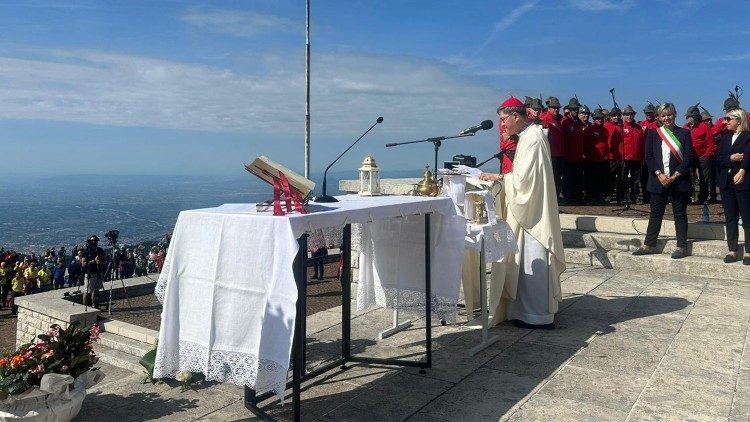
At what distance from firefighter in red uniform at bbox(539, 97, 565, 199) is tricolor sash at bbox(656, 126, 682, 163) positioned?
336 cm

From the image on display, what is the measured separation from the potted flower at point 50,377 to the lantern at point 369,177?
210 centimetres

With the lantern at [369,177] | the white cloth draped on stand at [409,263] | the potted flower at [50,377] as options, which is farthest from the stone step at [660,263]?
the potted flower at [50,377]

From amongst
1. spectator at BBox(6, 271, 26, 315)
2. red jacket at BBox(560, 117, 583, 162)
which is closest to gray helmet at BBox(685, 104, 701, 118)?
red jacket at BBox(560, 117, 583, 162)

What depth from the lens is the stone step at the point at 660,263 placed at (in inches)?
273

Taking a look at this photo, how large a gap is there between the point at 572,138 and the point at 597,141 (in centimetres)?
62

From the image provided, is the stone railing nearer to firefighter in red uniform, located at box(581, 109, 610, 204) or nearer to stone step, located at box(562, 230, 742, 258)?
stone step, located at box(562, 230, 742, 258)

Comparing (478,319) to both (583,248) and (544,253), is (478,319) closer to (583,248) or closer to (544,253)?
(544,253)

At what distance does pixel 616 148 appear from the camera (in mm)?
11398

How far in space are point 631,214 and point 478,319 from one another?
215 inches

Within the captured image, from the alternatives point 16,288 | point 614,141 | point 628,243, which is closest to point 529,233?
point 628,243

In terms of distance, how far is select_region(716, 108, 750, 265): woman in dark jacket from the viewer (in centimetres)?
691

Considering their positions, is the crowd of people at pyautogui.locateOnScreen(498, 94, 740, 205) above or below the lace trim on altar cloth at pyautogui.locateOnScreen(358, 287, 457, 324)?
above

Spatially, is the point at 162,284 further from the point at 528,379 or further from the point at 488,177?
the point at 488,177

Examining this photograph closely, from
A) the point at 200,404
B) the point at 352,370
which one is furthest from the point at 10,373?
the point at 352,370
